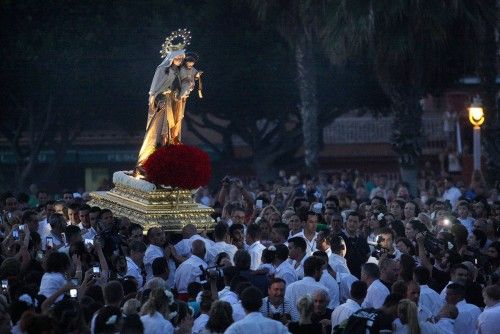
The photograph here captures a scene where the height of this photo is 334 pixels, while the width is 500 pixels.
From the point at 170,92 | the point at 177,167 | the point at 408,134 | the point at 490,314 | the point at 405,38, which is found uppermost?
the point at 405,38

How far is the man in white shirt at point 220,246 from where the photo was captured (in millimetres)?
17312

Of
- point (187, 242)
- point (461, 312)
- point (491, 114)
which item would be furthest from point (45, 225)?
point (491, 114)

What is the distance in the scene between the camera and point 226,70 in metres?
38.0

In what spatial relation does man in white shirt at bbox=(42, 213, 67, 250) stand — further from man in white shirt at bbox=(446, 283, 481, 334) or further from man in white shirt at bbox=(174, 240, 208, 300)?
man in white shirt at bbox=(446, 283, 481, 334)

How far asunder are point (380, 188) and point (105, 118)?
12.4m

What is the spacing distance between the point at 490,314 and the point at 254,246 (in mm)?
4504

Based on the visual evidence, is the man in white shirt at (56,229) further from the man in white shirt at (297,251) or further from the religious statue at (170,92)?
the man in white shirt at (297,251)

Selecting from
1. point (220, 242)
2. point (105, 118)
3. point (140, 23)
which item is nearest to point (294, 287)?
point (220, 242)

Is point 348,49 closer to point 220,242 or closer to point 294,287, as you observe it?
point 220,242

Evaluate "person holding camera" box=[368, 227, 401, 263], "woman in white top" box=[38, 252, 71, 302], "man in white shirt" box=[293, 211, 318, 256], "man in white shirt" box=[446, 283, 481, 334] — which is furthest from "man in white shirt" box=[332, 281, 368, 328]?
"man in white shirt" box=[293, 211, 318, 256]

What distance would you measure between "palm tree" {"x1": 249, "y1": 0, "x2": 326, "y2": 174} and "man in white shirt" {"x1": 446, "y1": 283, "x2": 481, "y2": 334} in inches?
636

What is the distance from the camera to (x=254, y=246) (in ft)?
57.2

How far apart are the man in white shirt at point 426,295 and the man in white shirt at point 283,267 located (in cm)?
140

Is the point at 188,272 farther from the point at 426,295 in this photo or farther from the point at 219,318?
the point at 219,318
